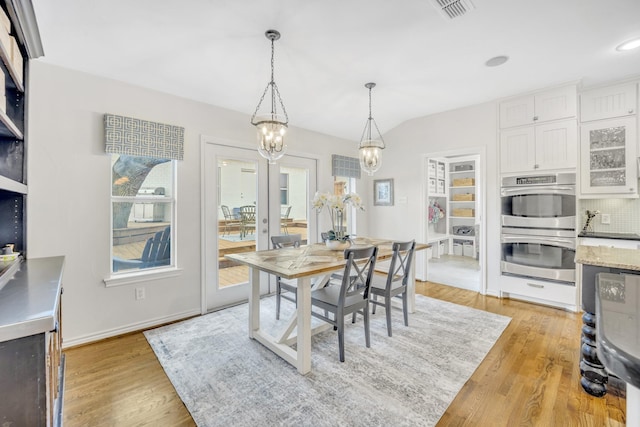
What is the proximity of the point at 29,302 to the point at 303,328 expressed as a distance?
1.53 m

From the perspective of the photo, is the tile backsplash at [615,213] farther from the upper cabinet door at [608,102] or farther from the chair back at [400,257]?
the chair back at [400,257]

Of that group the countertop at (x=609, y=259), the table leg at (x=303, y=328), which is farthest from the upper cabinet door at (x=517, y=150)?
the table leg at (x=303, y=328)

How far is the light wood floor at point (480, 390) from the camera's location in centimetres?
173

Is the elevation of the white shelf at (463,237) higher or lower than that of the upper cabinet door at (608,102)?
lower

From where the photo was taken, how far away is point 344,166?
4.96 metres

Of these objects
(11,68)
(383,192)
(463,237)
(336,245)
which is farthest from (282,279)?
(463,237)

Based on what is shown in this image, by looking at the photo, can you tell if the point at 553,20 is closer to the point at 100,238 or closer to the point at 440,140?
the point at 440,140

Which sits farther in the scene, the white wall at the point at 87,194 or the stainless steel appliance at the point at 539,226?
the stainless steel appliance at the point at 539,226

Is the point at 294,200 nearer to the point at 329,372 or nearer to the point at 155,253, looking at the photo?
the point at 155,253

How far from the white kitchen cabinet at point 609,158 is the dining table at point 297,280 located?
7.50ft

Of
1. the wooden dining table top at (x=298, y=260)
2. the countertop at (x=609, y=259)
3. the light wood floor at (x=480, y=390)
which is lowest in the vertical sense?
the light wood floor at (x=480, y=390)

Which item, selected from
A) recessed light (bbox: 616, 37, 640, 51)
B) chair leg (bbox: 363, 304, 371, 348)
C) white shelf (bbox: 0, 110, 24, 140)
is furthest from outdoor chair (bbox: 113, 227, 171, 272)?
recessed light (bbox: 616, 37, 640, 51)

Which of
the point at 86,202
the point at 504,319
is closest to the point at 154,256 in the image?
the point at 86,202

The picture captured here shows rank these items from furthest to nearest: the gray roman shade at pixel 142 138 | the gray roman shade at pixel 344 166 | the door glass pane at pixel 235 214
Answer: the gray roman shade at pixel 344 166, the door glass pane at pixel 235 214, the gray roman shade at pixel 142 138
